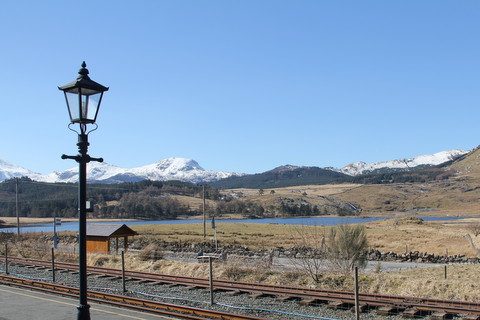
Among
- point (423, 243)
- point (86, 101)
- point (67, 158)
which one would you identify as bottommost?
point (423, 243)

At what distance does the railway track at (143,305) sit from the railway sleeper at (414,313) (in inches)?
178

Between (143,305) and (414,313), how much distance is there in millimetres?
8642

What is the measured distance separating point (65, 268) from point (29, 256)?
12.2 metres

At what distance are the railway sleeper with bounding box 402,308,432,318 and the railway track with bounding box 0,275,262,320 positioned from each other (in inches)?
178

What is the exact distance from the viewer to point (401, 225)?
4304 inches

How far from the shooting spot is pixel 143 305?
18656 millimetres

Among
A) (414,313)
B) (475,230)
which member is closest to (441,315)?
(414,313)

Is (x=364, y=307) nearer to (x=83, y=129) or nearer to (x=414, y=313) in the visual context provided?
(x=414, y=313)

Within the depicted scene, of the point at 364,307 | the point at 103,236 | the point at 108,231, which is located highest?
the point at 108,231

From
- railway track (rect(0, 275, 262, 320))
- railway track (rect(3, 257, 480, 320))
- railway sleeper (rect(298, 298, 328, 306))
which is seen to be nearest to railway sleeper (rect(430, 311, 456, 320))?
railway track (rect(3, 257, 480, 320))

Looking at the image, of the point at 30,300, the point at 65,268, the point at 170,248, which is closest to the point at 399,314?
the point at 30,300

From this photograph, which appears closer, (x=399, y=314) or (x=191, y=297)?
(x=399, y=314)

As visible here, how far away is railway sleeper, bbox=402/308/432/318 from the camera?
52.9 feet

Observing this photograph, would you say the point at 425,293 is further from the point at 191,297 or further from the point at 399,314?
the point at 191,297
